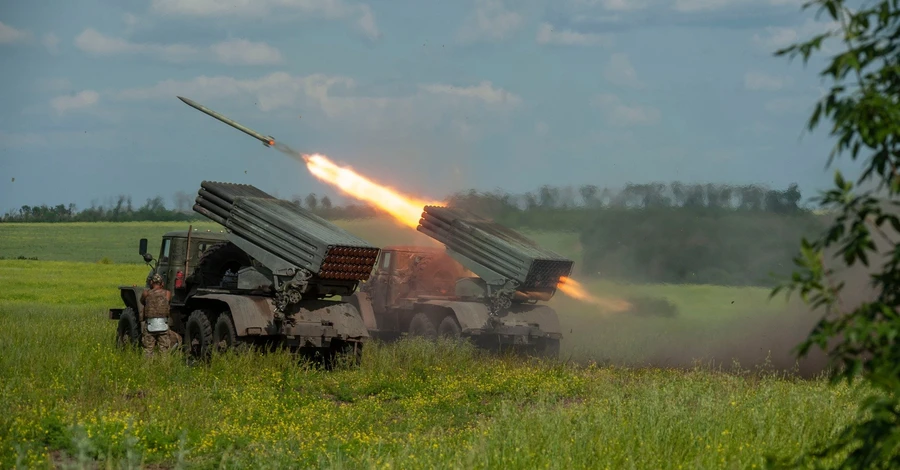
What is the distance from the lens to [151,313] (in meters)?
17.7

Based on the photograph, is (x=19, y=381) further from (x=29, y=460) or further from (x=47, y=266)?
(x=47, y=266)

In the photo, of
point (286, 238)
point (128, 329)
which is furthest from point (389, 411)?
point (128, 329)

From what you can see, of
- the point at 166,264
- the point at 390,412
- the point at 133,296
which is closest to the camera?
the point at 390,412

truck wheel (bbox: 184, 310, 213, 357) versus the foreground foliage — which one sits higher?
truck wheel (bbox: 184, 310, 213, 357)

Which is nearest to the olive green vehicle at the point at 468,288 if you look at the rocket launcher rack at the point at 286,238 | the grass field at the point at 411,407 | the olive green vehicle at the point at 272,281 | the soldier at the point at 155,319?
the grass field at the point at 411,407

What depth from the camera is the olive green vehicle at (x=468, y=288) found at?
68.0 ft

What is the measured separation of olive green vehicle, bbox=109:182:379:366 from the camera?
17000 mm

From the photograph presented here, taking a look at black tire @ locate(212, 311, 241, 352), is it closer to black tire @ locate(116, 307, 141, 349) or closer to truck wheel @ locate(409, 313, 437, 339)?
black tire @ locate(116, 307, 141, 349)

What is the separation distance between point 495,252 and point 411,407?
303 inches

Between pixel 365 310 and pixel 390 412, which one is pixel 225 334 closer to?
pixel 365 310

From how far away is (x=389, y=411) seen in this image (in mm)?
13609

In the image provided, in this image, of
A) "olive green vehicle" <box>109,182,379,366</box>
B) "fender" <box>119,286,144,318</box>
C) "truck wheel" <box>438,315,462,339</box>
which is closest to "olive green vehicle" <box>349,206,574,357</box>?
"truck wheel" <box>438,315,462,339</box>

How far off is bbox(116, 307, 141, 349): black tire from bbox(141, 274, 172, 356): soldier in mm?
1177

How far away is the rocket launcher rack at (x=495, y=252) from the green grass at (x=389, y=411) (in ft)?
5.99
